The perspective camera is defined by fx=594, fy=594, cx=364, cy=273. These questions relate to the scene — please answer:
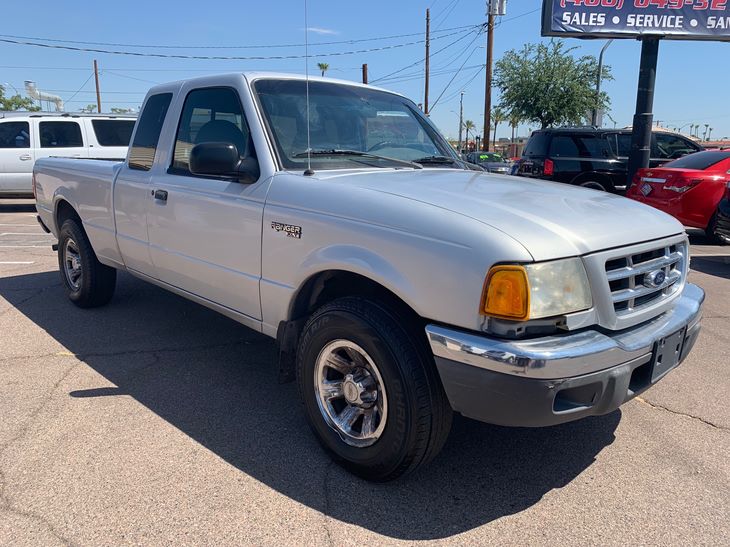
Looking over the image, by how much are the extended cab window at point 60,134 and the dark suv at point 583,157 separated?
9921mm

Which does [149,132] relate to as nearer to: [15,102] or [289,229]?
[289,229]

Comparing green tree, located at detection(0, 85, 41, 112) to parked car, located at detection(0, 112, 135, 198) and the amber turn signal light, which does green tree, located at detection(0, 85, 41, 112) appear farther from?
the amber turn signal light

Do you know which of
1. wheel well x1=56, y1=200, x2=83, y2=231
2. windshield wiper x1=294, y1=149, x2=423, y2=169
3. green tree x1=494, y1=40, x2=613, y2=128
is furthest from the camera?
green tree x1=494, y1=40, x2=613, y2=128

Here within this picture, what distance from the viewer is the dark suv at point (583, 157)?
12430 millimetres

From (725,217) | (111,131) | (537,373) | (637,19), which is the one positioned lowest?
(725,217)

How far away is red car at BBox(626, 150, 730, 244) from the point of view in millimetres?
8914

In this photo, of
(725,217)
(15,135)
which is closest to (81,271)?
(725,217)

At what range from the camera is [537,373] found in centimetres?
222

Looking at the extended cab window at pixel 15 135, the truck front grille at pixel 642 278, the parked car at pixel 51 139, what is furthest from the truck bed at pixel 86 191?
the extended cab window at pixel 15 135

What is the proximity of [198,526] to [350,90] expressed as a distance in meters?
2.80

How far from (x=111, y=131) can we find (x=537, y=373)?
43.8ft

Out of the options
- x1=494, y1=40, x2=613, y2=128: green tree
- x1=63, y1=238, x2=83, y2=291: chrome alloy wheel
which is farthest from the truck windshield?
x1=494, y1=40, x2=613, y2=128: green tree

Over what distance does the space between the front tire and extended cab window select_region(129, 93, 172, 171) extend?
2201 millimetres

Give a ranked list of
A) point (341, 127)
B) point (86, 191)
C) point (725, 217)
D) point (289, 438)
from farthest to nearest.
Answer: point (725, 217), point (86, 191), point (341, 127), point (289, 438)
